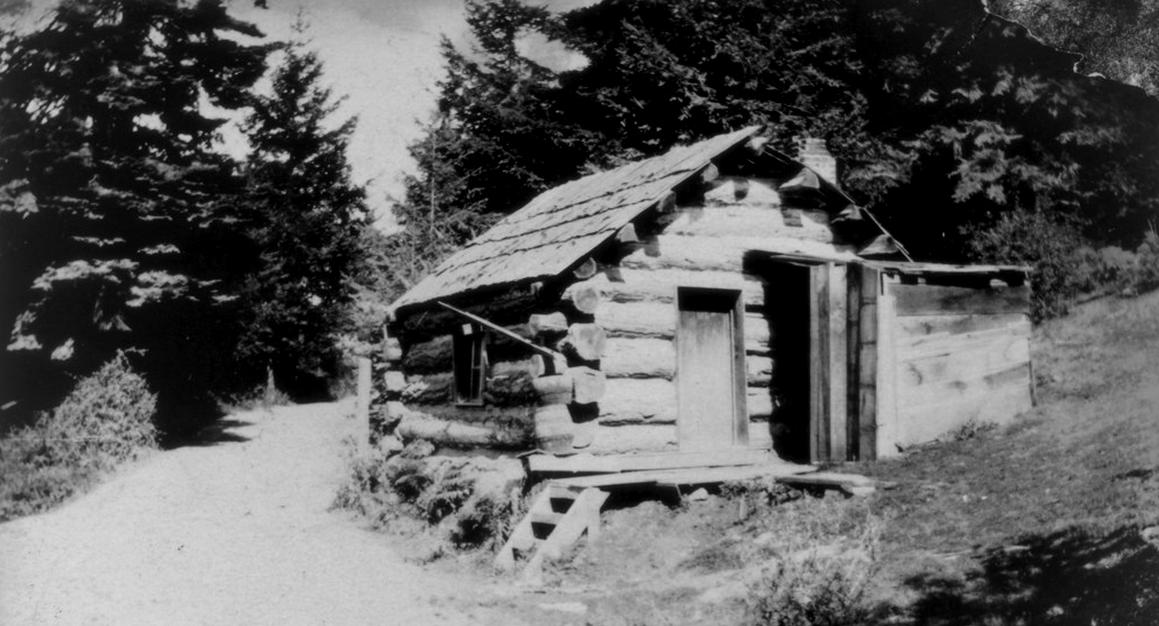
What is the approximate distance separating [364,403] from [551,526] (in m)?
8.63

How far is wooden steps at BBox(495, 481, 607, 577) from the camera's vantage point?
7.70 metres

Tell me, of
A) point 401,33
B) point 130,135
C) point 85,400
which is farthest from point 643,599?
point 130,135

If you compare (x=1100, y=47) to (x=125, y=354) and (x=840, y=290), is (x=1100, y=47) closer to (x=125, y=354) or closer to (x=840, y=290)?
(x=840, y=290)

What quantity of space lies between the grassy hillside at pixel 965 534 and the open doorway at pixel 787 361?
1460 mm

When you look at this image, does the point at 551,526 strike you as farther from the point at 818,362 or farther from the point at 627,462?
the point at 818,362

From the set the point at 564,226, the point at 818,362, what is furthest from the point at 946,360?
the point at 564,226

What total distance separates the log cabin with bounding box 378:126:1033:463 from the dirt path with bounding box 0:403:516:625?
237cm

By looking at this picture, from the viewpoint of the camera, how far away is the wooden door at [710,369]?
33.1ft

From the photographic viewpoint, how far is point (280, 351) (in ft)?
92.8

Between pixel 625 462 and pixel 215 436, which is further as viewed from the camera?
pixel 215 436

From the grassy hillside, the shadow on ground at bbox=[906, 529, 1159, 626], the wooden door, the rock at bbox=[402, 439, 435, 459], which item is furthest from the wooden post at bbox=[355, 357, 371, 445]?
the shadow on ground at bbox=[906, 529, 1159, 626]

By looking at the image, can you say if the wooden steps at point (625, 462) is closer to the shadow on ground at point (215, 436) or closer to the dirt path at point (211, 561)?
the dirt path at point (211, 561)

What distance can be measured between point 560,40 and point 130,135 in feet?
43.3

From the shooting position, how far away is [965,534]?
6.36 meters
